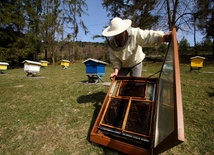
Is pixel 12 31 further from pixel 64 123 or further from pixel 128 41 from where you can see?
pixel 128 41

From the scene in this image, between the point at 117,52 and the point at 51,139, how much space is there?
193 cm

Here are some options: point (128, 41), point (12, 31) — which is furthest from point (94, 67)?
point (12, 31)

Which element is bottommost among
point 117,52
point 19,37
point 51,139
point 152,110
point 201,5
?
point 51,139

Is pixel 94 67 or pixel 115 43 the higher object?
pixel 115 43

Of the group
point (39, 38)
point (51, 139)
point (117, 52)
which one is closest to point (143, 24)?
point (39, 38)

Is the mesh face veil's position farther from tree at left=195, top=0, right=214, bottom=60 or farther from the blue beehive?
tree at left=195, top=0, right=214, bottom=60

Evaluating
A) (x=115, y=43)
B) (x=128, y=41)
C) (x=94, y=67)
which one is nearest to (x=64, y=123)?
(x=115, y=43)

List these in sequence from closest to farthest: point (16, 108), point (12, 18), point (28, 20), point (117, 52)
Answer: point (117, 52) < point (16, 108) < point (12, 18) < point (28, 20)

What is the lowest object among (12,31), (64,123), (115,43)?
(64,123)

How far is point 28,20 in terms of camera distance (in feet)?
72.6

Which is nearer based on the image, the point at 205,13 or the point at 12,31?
the point at 205,13

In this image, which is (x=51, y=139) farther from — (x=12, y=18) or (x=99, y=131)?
(x=12, y=18)

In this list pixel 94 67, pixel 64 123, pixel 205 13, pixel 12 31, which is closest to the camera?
pixel 64 123

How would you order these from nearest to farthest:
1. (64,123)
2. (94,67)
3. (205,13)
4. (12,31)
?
(64,123) < (94,67) < (205,13) < (12,31)
